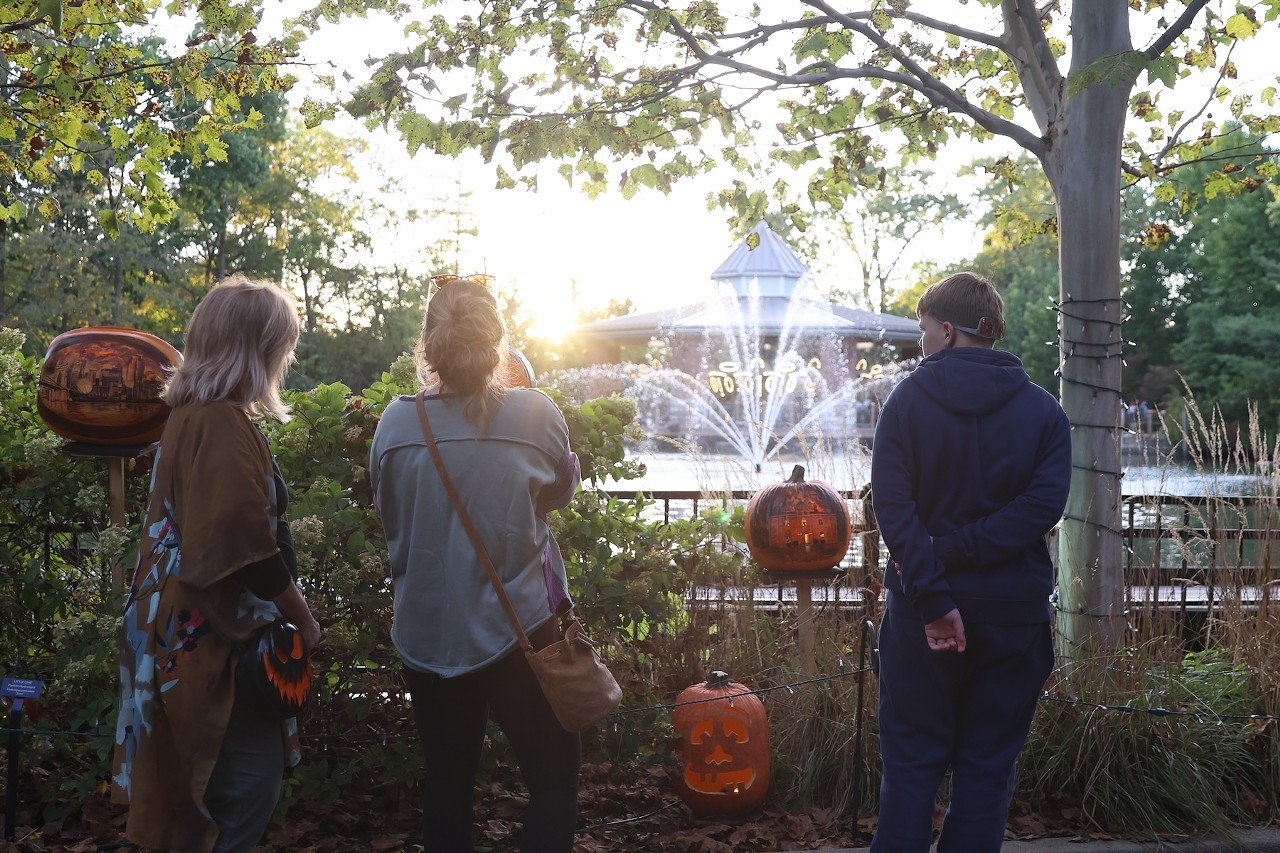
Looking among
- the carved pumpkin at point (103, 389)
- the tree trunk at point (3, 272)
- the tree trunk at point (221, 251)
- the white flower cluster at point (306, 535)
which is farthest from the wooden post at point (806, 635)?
the tree trunk at point (221, 251)

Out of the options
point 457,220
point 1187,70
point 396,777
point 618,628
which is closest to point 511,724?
point 396,777

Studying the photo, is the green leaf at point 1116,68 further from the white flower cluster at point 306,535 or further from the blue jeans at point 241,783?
the blue jeans at point 241,783

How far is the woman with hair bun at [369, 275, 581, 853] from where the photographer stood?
115 inches

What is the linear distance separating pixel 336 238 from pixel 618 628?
38.1 metres

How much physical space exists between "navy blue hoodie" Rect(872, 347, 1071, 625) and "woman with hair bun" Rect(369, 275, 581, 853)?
0.95 meters

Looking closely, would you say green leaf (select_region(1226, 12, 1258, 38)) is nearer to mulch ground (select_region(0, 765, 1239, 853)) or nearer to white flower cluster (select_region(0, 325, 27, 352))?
mulch ground (select_region(0, 765, 1239, 853))

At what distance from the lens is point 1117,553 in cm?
518

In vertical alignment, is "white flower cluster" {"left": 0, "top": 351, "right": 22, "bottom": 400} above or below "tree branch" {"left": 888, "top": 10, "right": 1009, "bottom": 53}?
below

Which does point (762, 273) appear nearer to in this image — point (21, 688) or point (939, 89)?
point (939, 89)

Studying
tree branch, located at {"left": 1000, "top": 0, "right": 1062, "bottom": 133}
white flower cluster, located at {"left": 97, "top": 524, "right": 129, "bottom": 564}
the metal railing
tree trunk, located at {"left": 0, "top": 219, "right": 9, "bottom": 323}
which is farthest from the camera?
tree trunk, located at {"left": 0, "top": 219, "right": 9, "bottom": 323}

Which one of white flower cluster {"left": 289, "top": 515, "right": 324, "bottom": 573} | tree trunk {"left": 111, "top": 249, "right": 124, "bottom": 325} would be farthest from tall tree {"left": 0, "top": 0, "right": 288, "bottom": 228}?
tree trunk {"left": 111, "top": 249, "right": 124, "bottom": 325}

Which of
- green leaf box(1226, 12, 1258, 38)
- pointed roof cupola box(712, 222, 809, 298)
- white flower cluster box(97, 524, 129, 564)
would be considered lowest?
white flower cluster box(97, 524, 129, 564)

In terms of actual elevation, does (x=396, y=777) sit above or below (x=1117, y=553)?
below

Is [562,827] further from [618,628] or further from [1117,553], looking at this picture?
[1117,553]
